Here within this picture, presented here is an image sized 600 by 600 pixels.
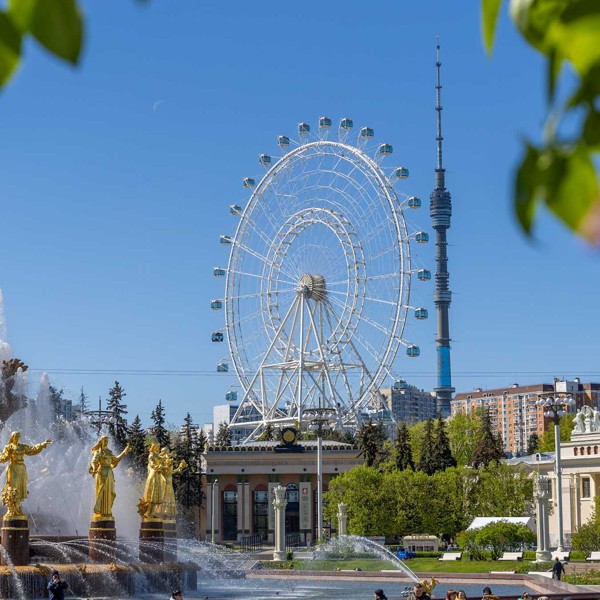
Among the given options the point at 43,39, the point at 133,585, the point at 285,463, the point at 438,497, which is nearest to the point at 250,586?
the point at 133,585

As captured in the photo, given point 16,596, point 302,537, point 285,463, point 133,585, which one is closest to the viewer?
point 16,596

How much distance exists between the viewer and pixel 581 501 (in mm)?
76812

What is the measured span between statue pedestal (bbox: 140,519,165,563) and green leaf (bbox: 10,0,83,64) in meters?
35.7

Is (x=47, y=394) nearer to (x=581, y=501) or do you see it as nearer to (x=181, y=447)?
(x=581, y=501)

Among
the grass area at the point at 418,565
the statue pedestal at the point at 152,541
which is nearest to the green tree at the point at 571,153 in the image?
the statue pedestal at the point at 152,541

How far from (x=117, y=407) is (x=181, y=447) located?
20.1 ft

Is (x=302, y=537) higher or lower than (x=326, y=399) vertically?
lower

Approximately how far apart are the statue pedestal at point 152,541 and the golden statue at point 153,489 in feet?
0.96

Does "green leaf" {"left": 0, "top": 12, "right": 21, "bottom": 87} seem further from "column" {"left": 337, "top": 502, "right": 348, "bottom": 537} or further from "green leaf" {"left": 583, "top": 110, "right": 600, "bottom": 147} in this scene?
"column" {"left": 337, "top": 502, "right": 348, "bottom": 537}

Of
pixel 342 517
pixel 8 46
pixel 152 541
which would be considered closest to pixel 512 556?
pixel 342 517

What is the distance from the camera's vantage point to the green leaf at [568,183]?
1.19 m

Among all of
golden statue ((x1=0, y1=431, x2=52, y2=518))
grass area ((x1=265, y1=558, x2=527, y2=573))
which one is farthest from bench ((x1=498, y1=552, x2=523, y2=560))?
golden statue ((x1=0, y1=431, x2=52, y2=518))

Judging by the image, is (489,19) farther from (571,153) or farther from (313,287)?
(313,287)

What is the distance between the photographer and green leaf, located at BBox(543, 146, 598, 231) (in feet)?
3.91
